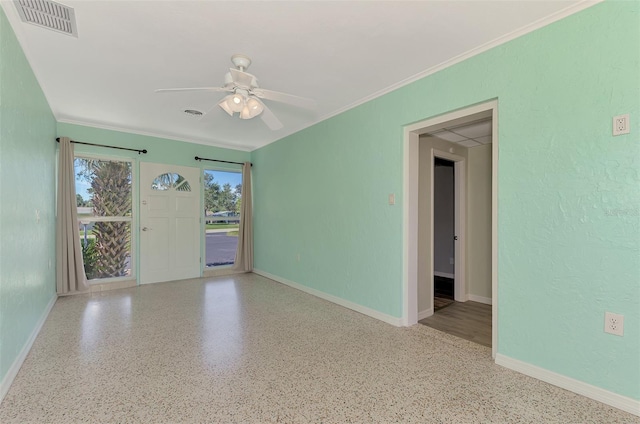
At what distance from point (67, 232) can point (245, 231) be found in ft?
8.84

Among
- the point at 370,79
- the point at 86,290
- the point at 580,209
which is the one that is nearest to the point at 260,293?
the point at 86,290

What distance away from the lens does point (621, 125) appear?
6.03 feet

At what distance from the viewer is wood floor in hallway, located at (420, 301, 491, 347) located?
3.01 meters

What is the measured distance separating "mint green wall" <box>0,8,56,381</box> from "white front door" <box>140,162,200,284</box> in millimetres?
1542

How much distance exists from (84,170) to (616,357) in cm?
635

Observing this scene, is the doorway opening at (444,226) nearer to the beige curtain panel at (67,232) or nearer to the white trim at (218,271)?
the white trim at (218,271)

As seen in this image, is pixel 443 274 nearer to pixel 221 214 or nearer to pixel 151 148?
pixel 221 214

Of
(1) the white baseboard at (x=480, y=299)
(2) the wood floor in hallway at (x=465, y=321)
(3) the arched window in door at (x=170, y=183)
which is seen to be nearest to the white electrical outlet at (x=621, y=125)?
(2) the wood floor in hallway at (x=465, y=321)

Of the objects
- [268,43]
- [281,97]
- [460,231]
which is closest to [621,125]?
[281,97]

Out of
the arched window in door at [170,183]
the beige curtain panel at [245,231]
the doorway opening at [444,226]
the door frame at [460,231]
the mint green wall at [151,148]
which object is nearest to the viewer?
the door frame at [460,231]

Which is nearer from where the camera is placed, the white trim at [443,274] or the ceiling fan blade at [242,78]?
the ceiling fan blade at [242,78]

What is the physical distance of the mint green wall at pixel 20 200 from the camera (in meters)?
2.00

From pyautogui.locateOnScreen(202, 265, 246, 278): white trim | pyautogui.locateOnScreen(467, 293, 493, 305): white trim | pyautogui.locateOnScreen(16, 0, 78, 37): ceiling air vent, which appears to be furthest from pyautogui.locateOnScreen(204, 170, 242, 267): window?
pyautogui.locateOnScreen(467, 293, 493, 305): white trim

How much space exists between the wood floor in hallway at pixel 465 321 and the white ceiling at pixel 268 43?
2.60 m
